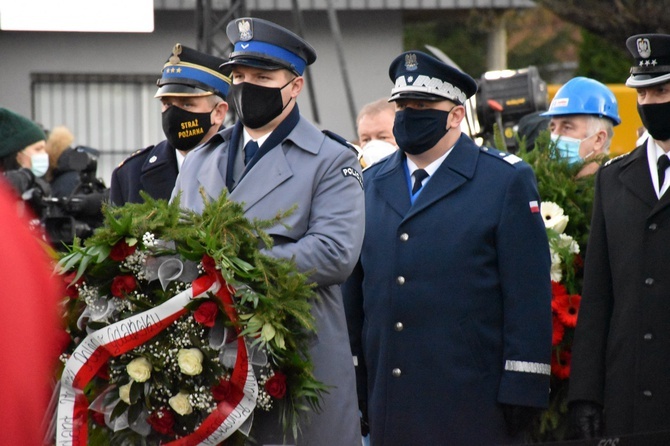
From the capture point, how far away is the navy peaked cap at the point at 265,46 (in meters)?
3.95

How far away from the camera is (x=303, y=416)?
362cm

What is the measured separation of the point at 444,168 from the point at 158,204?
121cm

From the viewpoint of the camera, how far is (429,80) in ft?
14.2

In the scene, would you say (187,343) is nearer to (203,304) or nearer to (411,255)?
(203,304)

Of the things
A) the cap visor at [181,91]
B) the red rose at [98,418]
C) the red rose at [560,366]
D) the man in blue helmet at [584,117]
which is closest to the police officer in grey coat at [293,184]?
the red rose at [98,418]

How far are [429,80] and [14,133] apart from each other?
159 inches

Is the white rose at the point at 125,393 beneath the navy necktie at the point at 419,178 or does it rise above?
beneath

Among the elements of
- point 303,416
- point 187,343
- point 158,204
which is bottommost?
point 303,416

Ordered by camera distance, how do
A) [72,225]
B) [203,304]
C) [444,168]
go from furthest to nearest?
1. [72,225]
2. [444,168]
3. [203,304]

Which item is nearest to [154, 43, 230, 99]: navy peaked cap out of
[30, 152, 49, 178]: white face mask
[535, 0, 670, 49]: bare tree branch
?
[30, 152, 49, 178]: white face mask

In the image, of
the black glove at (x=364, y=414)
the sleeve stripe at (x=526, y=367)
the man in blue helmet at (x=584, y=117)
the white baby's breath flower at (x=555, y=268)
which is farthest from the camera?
the man in blue helmet at (x=584, y=117)

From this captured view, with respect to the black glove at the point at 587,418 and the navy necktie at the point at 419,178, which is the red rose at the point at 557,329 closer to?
the black glove at the point at 587,418

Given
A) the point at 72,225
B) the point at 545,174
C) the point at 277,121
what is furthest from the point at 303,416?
the point at 72,225

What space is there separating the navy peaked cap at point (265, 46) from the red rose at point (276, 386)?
1.12 m
